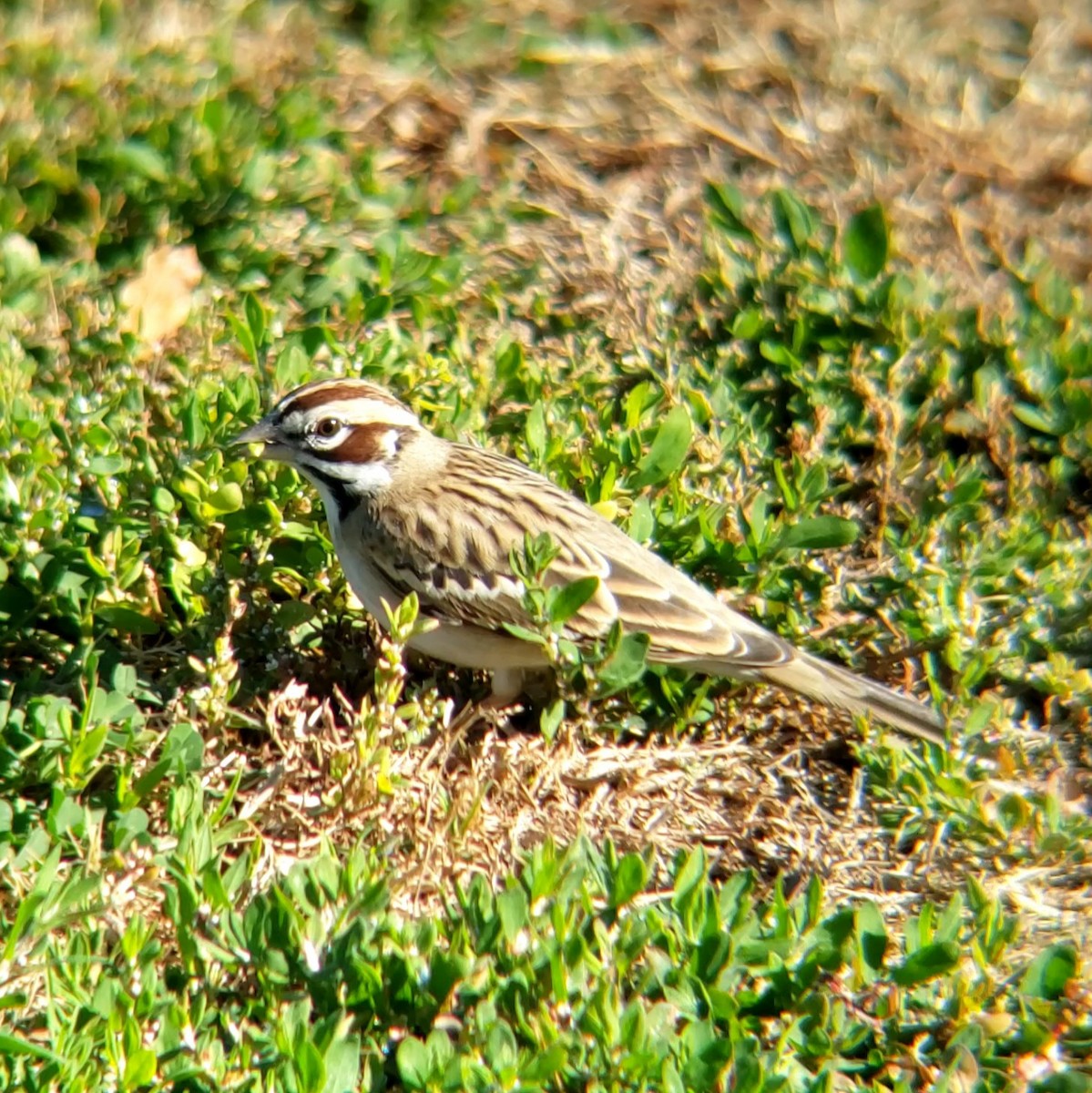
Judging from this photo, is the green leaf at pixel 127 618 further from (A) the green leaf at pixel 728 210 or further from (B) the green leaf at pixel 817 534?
(A) the green leaf at pixel 728 210

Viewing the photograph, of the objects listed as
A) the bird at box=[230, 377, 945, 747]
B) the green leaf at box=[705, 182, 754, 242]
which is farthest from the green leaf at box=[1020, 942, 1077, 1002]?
the green leaf at box=[705, 182, 754, 242]

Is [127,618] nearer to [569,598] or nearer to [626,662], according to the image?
[569,598]

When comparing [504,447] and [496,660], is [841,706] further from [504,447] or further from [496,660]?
[504,447]

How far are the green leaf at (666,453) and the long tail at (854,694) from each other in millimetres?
919

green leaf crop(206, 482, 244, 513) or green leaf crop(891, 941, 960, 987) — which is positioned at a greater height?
green leaf crop(206, 482, 244, 513)

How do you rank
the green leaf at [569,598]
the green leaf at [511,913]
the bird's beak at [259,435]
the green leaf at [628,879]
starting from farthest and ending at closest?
the bird's beak at [259,435]
the green leaf at [569,598]
the green leaf at [628,879]
the green leaf at [511,913]

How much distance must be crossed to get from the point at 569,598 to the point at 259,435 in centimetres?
133

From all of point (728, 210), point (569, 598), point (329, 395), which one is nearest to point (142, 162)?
point (329, 395)

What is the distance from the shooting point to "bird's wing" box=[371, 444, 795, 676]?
226 inches

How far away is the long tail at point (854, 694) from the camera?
225 inches

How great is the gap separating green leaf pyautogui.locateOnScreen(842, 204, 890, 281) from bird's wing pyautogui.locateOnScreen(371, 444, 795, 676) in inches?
83.7

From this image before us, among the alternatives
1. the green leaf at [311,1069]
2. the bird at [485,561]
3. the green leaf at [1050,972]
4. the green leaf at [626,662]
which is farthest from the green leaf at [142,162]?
the green leaf at [1050,972]

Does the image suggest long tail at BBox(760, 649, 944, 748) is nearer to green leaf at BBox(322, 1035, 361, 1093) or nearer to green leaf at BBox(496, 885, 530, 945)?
green leaf at BBox(496, 885, 530, 945)

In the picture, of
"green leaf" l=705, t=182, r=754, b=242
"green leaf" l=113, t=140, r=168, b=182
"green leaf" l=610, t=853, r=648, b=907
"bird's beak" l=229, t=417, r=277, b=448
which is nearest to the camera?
"green leaf" l=610, t=853, r=648, b=907
